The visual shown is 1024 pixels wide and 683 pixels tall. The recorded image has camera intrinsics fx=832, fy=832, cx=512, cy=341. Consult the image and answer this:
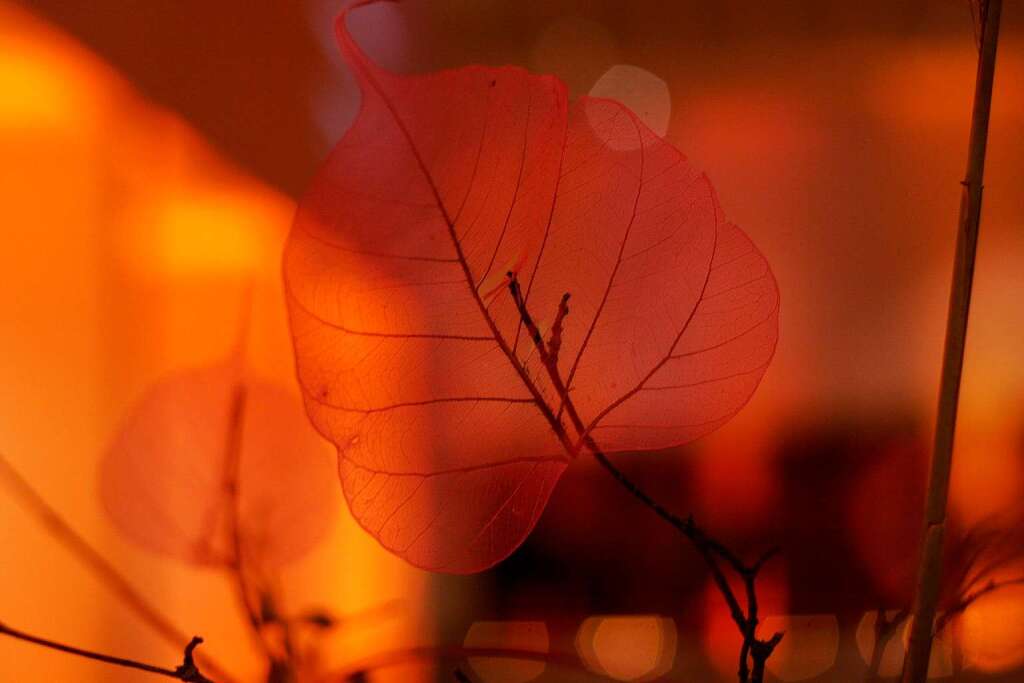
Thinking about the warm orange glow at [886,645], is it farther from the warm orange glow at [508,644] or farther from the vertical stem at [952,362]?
the warm orange glow at [508,644]

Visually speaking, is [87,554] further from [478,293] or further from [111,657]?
[478,293]

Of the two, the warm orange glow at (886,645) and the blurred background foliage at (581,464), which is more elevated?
the blurred background foliage at (581,464)

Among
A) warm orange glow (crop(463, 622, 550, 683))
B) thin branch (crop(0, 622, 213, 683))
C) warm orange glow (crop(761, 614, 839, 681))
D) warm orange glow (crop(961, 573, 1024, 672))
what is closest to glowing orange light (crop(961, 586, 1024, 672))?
warm orange glow (crop(961, 573, 1024, 672))

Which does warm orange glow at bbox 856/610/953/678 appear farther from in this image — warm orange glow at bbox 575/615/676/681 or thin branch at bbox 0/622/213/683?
thin branch at bbox 0/622/213/683

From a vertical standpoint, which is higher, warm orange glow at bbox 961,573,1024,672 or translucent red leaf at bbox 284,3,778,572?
translucent red leaf at bbox 284,3,778,572

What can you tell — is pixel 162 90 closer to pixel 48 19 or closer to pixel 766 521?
pixel 48 19

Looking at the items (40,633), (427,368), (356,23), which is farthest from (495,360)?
(40,633)

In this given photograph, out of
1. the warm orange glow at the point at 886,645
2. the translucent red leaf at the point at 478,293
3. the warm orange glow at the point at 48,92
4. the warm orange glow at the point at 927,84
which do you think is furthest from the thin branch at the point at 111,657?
the warm orange glow at the point at 927,84

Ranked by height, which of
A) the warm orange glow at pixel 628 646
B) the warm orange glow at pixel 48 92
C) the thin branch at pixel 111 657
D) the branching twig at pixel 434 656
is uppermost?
the warm orange glow at pixel 48 92
